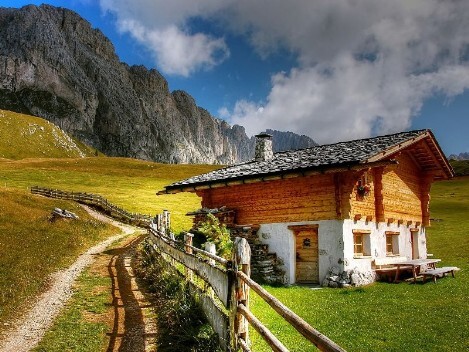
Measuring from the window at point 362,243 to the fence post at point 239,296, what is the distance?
44.0ft

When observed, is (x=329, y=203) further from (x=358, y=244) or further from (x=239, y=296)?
(x=239, y=296)

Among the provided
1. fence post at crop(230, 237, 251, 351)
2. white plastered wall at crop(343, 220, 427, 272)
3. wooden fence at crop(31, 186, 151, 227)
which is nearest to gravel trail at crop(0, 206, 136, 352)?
fence post at crop(230, 237, 251, 351)

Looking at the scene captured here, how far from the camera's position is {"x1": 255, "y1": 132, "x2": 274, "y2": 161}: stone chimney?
2552 centimetres

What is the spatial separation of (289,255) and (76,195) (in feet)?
126

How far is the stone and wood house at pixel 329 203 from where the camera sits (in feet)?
59.0

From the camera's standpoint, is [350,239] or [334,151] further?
[334,151]

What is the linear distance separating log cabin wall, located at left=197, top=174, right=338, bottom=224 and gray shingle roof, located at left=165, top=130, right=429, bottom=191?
84 cm

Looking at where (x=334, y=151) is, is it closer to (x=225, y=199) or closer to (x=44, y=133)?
(x=225, y=199)

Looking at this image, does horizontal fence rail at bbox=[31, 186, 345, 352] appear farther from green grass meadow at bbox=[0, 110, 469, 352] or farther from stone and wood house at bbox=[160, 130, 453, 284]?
stone and wood house at bbox=[160, 130, 453, 284]

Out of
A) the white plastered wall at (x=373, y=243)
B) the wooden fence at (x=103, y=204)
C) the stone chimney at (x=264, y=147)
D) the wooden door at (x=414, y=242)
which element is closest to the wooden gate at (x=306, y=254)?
the white plastered wall at (x=373, y=243)

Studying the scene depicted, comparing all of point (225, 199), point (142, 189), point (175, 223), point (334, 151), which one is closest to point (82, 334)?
point (225, 199)

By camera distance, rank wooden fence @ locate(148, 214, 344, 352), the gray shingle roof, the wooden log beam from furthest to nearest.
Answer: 1. the gray shingle roof
2. wooden fence @ locate(148, 214, 344, 352)
3. the wooden log beam

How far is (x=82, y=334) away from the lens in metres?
8.97

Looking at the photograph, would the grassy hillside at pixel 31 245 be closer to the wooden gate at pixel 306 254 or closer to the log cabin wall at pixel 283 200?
the log cabin wall at pixel 283 200
